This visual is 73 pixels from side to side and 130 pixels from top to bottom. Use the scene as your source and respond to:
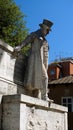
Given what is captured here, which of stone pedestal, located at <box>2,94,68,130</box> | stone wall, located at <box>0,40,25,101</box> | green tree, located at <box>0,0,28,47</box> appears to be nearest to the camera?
stone pedestal, located at <box>2,94,68,130</box>

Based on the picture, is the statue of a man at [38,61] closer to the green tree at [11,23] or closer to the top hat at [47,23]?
the top hat at [47,23]

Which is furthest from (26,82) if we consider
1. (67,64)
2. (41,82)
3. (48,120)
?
(67,64)

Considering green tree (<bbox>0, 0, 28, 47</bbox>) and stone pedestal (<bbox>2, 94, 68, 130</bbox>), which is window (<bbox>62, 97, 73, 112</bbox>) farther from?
stone pedestal (<bbox>2, 94, 68, 130</bbox>)

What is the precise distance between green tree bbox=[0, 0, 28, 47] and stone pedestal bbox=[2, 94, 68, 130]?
12.0 meters

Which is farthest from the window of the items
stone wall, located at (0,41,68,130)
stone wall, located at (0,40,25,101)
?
stone wall, located at (0,40,25,101)

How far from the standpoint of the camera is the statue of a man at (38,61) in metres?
9.28

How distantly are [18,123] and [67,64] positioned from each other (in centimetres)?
4116

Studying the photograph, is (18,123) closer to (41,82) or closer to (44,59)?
(41,82)

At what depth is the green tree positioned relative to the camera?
21397 mm

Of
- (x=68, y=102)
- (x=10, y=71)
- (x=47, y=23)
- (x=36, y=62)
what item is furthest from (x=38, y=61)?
(x=68, y=102)

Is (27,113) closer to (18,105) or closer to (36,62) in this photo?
(18,105)

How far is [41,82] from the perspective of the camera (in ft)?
30.6

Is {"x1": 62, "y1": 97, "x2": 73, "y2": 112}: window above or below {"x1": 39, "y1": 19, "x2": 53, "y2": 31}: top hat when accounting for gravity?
below

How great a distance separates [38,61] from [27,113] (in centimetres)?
184
